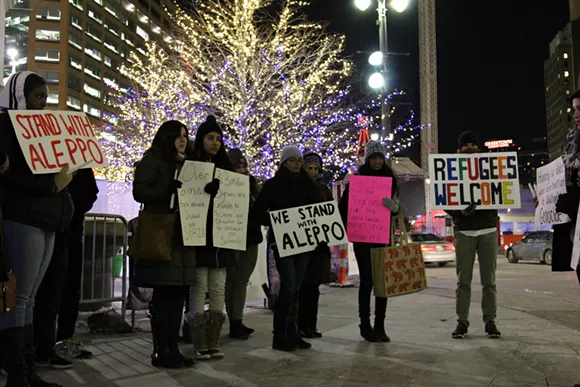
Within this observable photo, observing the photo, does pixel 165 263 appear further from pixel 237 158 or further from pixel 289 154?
→ pixel 237 158

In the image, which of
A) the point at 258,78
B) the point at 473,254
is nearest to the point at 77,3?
the point at 258,78

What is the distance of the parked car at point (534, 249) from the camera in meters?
22.6

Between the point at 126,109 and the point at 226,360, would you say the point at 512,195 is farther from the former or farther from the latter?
the point at 126,109

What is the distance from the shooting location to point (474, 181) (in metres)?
6.18

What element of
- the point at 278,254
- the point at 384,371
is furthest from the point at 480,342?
the point at 278,254

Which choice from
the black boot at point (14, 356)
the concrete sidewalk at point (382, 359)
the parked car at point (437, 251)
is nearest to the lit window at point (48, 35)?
the parked car at point (437, 251)

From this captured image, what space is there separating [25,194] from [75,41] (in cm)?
9711

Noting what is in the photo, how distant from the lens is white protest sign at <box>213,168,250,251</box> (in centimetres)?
483

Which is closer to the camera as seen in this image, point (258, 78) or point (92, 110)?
point (258, 78)

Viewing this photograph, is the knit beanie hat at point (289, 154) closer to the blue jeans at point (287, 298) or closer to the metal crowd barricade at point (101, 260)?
the blue jeans at point (287, 298)

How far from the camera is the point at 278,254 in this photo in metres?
5.41

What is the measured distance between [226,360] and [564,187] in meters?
3.21

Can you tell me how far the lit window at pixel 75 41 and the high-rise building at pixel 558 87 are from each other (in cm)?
11846

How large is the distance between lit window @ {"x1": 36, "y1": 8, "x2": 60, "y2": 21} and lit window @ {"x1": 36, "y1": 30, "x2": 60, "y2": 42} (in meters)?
2.10
